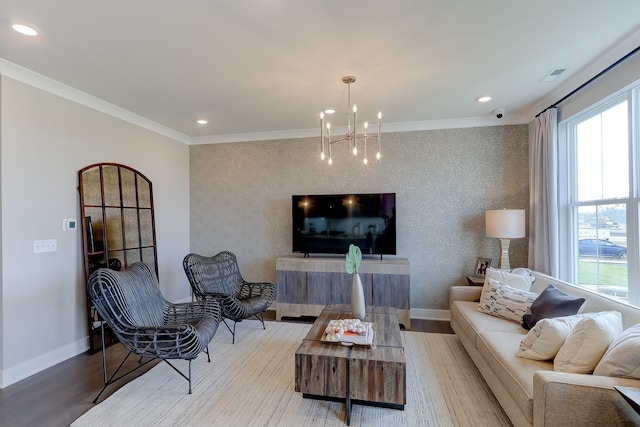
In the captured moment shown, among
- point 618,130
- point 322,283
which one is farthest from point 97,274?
point 618,130

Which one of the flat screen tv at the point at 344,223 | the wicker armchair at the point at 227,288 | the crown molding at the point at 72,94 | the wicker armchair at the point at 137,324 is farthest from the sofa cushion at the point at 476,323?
the crown molding at the point at 72,94

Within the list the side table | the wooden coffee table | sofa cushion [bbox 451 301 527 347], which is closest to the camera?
the wooden coffee table

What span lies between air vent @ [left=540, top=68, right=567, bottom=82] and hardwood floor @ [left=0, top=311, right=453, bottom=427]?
15.5 feet

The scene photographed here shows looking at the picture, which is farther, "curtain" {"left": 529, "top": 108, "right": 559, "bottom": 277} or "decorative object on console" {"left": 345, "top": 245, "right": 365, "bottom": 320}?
"curtain" {"left": 529, "top": 108, "right": 559, "bottom": 277}

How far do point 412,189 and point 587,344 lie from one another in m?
2.94

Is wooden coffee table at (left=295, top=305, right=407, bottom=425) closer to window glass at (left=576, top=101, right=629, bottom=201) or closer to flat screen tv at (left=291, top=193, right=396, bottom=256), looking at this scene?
flat screen tv at (left=291, top=193, right=396, bottom=256)

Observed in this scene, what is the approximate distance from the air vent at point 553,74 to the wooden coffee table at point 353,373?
2886 millimetres

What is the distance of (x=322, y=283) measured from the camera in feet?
14.1

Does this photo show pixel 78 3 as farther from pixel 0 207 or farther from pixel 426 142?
pixel 426 142

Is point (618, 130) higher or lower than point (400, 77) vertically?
lower

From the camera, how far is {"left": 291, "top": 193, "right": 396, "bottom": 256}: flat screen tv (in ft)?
14.2

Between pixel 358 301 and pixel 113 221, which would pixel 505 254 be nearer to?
pixel 358 301

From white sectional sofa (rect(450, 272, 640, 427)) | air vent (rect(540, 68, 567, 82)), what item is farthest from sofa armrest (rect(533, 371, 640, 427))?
air vent (rect(540, 68, 567, 82))

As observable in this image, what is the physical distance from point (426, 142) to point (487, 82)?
133 cm
